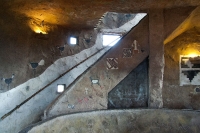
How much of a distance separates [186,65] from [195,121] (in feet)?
6.60

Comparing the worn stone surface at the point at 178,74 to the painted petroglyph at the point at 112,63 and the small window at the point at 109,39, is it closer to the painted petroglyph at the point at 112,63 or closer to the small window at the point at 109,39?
the painted petroglyph at the point at 112,63

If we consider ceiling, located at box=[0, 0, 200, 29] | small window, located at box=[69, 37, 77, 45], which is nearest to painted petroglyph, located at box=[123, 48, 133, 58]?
ceiling, located at box=[0, 0, 200, 29]

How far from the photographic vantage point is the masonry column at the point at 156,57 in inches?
155

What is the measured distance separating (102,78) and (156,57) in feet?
4.04

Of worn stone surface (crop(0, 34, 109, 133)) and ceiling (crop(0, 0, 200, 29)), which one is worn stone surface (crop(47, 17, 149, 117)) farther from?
worn stone surface (crop(0, 34, 109, 133))

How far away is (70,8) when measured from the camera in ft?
13.7

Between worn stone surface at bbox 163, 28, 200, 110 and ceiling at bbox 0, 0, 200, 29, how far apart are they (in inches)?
65.7

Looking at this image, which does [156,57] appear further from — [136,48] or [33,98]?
[33,98]

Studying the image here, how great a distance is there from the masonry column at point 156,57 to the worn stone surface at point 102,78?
0.13 metres

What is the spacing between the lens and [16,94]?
15.3 ft

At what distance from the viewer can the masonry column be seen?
12.9 feet

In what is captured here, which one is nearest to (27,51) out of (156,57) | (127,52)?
(127,52)

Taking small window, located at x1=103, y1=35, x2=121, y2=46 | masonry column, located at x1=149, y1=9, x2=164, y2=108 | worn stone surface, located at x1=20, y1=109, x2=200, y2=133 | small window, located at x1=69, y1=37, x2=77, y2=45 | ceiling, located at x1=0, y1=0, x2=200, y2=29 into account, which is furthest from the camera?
small window, located at x1=103, y1=35, x2=121, y2=46

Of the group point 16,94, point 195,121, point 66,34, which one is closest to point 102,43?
point 66,34
